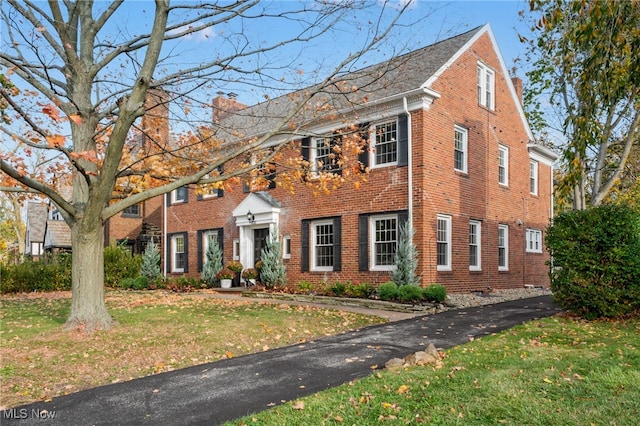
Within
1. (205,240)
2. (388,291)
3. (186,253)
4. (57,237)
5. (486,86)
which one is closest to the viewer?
(388,291)

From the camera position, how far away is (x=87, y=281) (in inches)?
370

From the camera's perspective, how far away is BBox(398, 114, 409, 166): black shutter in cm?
1594

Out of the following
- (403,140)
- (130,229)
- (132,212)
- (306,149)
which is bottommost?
(130,229)

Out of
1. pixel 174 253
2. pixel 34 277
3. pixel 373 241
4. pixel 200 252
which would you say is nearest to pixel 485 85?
pixel 373 241

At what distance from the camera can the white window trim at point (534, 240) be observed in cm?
2212

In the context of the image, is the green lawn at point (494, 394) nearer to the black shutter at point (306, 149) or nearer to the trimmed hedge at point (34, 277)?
the black shutter at point (306, 149)

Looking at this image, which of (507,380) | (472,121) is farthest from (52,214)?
(507,380)

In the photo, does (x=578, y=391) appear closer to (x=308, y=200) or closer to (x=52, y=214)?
(x=308, y=200)

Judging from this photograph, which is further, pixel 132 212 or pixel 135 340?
pixel 132 212

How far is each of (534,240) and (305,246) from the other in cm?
1083

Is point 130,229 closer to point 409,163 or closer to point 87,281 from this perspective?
point 409,163

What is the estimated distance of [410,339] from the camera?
29.9 ft

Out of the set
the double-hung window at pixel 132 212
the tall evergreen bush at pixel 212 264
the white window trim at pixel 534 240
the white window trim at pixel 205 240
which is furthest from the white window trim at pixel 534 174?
the double-hung window at pixel 132 212

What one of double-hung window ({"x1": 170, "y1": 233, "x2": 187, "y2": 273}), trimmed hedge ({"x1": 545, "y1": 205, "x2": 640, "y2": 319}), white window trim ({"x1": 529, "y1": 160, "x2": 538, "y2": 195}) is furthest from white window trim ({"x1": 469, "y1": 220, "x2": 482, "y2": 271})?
double-hung window ({"x1": 170, "y1": 233, "x2": 187, "y2": 273})
